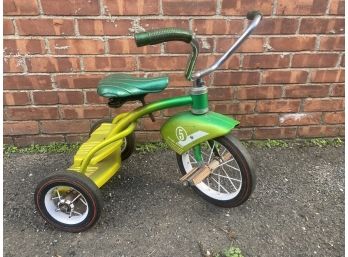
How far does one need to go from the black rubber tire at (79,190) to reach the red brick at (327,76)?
4.88 ft

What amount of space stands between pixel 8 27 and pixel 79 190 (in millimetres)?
1018

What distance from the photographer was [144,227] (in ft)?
5.58

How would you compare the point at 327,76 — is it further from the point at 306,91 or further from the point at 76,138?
the point at 76,138

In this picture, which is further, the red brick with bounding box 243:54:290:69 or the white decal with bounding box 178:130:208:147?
the red brick with bounding box 243:54:290:69

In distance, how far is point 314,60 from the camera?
6.73ft

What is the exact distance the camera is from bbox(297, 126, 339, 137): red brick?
2.34 m

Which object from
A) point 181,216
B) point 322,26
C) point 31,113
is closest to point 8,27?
point 31,113

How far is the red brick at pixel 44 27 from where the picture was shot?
6.09ft

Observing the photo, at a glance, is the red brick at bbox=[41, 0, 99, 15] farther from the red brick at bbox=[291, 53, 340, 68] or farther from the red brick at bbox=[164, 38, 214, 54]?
the red brick at bbox=[291, 53, 340, 68]

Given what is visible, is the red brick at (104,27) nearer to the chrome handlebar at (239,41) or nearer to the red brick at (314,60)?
the chrome handlebar at (239,41)

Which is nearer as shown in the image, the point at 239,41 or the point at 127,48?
the point at 239,41

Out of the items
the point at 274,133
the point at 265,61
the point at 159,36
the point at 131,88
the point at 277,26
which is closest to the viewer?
the point at 159,36

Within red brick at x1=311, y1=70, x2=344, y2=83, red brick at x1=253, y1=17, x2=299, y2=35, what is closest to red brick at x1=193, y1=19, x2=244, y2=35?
red brick at x1=253, y1=17, x2=299, y2=35

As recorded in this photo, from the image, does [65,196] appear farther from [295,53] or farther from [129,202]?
[295,53]
